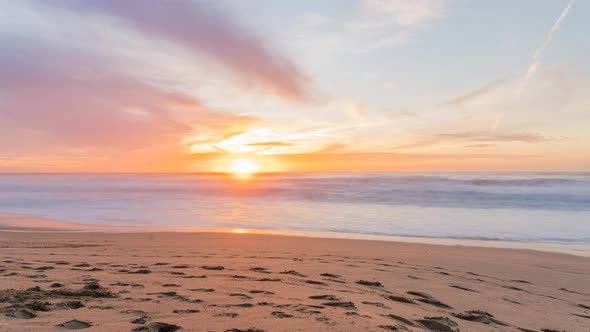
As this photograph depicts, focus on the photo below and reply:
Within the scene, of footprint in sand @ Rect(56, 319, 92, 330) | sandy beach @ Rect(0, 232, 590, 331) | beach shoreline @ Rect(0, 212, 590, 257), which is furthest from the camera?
beach shoreline @ Rect(0, 212, 590, 257)

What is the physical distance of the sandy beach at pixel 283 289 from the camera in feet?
10.6

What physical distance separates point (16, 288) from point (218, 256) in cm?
364

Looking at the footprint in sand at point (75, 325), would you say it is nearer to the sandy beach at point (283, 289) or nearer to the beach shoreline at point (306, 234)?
the sandy beach at point (283, 289)

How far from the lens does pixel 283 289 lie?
4465mm

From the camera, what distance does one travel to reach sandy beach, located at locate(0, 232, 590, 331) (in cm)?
322

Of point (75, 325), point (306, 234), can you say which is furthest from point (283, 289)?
point (306, 234)

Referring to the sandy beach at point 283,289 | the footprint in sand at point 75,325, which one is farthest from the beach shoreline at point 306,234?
the footprint in sand at point 75,325

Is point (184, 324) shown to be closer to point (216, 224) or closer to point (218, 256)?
point (218, 256)

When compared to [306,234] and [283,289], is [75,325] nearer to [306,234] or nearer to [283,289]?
[283,289]

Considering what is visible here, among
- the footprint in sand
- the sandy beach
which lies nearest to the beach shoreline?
the sandy beach

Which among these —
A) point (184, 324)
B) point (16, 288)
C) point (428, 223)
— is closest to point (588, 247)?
point (428, 223)

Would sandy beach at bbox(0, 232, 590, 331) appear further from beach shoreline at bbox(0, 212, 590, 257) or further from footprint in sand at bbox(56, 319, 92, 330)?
beach shoreline at bbox(0, 212, 590, 257)

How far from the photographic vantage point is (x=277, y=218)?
16984 millimetres

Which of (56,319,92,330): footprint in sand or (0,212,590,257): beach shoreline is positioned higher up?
(0,212,590,257): beach shoreline
